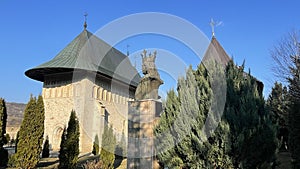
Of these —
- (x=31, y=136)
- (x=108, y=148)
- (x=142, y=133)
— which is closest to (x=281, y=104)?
(x=108, y=148)

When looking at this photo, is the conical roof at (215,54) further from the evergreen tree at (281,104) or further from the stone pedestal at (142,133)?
the evergreen tree at (281,104)

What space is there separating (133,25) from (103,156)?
5078mm

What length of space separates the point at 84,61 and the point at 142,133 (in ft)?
47.5

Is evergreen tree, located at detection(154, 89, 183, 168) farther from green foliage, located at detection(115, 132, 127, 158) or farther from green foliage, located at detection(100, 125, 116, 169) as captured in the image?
green foliage, located at detection(115, 132, 127, 158)

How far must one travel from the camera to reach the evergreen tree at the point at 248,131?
12.6 ft

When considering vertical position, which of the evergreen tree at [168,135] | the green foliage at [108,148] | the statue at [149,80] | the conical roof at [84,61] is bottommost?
the green foliage at [108,148]

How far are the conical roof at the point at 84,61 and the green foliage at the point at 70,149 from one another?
9194 millimetres

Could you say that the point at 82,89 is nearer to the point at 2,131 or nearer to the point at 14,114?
the point at 2,131

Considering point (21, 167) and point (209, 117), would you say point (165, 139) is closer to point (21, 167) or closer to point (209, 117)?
point (209, 117)

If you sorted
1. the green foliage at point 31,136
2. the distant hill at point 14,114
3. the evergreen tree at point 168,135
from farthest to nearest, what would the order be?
the distant hill at point 14,114 < the green foliage at point 31,136 < the evergreen tree at point 168,135

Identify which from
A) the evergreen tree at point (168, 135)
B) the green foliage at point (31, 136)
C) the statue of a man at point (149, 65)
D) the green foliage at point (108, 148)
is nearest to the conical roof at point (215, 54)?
the evergreen tree at point (168, 135)

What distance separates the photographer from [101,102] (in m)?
19.7

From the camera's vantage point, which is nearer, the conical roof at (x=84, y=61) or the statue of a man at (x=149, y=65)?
the statue of a man at (x=149, y=65)

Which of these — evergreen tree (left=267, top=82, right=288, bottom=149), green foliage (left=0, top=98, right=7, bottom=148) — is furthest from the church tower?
evergreen tree (left=267, top=82, right=288, bottom=149)
